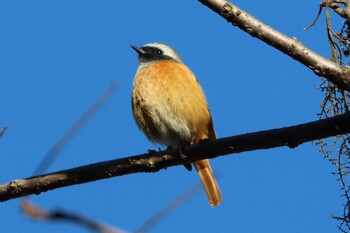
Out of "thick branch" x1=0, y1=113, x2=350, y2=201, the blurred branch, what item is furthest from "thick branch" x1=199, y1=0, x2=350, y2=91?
the blurred branch

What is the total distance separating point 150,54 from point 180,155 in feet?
11.2

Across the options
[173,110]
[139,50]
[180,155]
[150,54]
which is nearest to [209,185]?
[173,110]

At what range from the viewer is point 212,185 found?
5434 mm

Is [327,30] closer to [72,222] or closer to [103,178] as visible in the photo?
[103,178]

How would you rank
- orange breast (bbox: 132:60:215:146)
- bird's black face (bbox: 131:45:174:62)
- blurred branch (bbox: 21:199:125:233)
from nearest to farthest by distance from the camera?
blurred branch (bbox: 21:199:125:233) → orange breast (bbox: 132:60:215:146) → bird's black face (bbox: 131:45:174:62)

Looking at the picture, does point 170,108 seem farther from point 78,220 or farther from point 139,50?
point 78,220

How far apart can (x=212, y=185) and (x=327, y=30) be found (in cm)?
248

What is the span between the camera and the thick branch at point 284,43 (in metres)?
2.83

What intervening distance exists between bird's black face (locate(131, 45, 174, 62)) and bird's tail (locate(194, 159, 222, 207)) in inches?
55.2

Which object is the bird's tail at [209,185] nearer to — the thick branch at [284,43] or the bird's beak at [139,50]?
the bird's beak at [139,50]

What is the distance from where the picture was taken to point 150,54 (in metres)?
6.30

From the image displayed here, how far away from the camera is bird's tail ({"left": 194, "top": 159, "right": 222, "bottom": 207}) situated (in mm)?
5418

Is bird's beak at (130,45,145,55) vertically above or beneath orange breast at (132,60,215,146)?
above

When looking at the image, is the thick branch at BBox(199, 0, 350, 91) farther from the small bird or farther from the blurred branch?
the blurred branch
